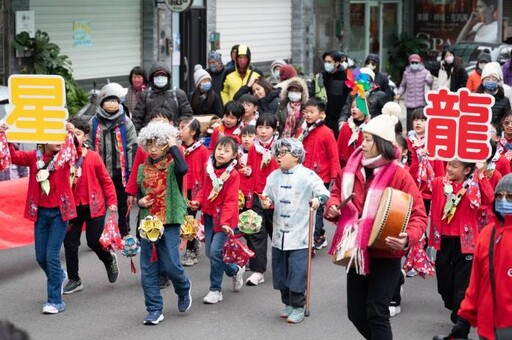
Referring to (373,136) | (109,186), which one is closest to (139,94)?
(109,186)

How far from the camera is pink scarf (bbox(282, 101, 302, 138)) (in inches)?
500

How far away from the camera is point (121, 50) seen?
21422mm

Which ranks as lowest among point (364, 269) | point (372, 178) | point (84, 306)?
point (84, 306)

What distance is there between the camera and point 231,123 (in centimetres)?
1179

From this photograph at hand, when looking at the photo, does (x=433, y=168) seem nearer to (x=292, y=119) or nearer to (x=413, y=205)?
(x=292, y=119)

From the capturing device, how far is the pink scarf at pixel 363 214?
24.3ft

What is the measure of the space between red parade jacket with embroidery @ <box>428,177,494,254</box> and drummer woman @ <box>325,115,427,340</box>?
146 cm

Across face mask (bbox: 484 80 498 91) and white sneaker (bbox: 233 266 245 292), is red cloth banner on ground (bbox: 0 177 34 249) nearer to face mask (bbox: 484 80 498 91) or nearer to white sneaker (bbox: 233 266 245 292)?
white sneaker (bbox: 233 266 245 292)

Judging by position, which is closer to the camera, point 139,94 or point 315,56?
point 139,94

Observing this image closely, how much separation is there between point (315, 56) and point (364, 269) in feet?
73.3

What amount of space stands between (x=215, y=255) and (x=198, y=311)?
0.51 metres

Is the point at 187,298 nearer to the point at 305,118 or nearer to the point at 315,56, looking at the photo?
the point at 305,118

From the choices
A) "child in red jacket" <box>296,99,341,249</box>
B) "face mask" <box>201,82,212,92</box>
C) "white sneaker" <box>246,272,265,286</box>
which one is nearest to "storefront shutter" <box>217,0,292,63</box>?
"face mask" <box>201,82,212,92</box>

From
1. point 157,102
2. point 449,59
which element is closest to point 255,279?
point 157,102
